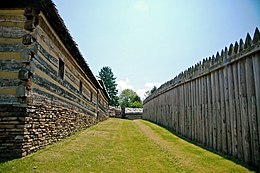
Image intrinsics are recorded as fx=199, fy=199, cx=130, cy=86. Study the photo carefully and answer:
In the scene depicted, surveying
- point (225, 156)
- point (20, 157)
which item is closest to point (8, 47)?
point (20, 157)

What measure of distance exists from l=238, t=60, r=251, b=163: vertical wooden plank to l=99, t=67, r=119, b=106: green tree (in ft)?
158

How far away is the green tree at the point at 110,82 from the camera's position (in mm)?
52516

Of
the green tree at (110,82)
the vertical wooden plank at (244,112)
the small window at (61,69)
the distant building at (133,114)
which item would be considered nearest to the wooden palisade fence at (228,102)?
the vertical wooden plank at (244,112)

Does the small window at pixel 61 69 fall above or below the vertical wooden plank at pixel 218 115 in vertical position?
above

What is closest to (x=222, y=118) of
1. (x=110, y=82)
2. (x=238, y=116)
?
(x=238, y=116)

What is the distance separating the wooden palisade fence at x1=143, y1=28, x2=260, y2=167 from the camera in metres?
3.90

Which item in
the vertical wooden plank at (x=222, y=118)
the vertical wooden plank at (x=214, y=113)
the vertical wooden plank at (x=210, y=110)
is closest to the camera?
the vertical wooden plank at (x=222, y=118)

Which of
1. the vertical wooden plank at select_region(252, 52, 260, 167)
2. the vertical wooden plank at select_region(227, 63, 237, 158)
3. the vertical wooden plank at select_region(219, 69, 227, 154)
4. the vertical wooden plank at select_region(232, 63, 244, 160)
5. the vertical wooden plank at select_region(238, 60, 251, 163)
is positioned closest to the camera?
the vertical wooden plank at select_region(252, 52, 260, 167)

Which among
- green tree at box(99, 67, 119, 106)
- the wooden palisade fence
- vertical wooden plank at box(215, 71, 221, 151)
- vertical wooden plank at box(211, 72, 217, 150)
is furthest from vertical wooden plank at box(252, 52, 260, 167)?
green tree at box(99, 67, 119, 106)

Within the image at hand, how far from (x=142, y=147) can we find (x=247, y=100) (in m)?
3.14

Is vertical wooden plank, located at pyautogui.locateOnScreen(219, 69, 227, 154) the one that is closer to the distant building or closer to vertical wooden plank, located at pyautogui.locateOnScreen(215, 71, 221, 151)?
vertical wooden plank, located at pyautogui.locateOnScreen(215, 71, 221, 151)

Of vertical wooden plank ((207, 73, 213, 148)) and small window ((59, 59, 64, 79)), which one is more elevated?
small window ((59, 59, 64, 79))

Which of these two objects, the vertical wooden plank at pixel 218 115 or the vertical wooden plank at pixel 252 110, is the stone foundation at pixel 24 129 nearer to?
the vertical wooden plank at pixel 218 115

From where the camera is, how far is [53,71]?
6.77 meters
